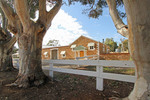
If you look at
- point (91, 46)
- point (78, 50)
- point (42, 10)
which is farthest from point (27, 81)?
point (91, 46)

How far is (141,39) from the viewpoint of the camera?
1.20m

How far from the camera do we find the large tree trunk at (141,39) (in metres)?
1.13

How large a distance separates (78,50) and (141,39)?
12535mm

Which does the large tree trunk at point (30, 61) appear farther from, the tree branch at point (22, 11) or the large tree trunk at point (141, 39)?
the large tree trunk at point (141, 39)

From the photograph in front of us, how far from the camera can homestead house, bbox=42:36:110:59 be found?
14735 mm

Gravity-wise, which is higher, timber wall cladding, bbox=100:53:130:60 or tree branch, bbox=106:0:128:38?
tree branch, bbox=106:0:128:38

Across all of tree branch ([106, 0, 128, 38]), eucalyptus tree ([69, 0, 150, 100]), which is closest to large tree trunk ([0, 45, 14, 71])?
tree branch ([106, 0, 128, 38])

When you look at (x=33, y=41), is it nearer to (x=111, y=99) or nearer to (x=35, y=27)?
(x=35, y=27)

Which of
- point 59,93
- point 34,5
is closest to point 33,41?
point 59,93

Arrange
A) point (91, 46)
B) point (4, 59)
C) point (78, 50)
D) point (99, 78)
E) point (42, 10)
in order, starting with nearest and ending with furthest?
point (99, 78), point (42, 10), point (4, 59), point (78, 50), point (91, 46)

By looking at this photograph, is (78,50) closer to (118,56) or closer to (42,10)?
(118,56)

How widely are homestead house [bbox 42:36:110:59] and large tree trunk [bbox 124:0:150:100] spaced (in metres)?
11.6

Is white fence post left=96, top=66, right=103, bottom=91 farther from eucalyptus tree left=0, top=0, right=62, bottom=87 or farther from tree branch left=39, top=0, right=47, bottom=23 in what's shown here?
tree branch left=39, top=0, right=47, bottom=23

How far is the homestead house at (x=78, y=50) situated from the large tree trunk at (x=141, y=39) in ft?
38.0
